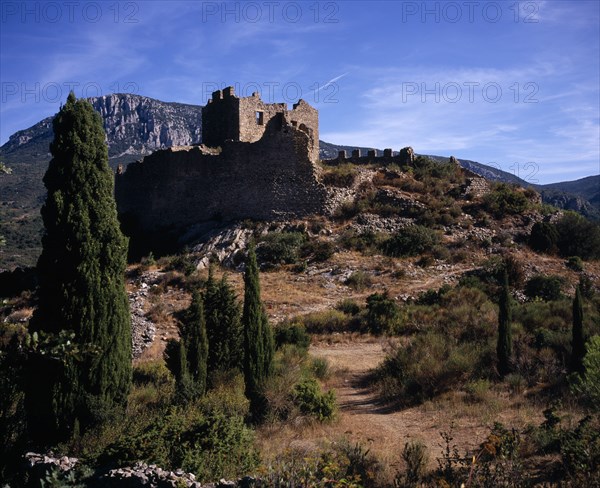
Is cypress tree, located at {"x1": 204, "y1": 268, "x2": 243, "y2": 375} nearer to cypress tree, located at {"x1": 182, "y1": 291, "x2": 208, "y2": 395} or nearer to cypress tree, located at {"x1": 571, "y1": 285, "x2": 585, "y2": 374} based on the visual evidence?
A: cypress tree, located at {"x1": 182, "y1": 291, "x2": 208, "y2": 395}

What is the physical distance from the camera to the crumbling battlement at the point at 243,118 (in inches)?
1157

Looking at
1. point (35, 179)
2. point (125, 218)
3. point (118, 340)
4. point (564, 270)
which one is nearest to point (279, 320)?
point (118, 340)

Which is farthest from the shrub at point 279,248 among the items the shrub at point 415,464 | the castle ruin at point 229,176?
the shrub at point 415,464

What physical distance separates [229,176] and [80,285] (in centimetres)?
1851

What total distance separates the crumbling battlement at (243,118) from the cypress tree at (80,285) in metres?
18.2

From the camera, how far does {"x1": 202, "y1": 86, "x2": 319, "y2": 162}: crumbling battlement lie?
2939 cm

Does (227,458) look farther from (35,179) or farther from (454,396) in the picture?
(35,179)

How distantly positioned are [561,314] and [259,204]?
15.4 meters

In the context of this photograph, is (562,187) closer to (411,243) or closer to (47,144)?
(411,243)

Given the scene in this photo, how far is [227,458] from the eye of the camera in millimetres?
8203

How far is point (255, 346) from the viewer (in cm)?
1166

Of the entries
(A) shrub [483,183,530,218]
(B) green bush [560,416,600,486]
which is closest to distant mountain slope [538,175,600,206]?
(A) shrub [483,183,530,218]

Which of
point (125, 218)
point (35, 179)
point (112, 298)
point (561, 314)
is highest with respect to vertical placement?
point (35, 179)

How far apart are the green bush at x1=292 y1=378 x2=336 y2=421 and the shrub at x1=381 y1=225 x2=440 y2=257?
14.9 meters
